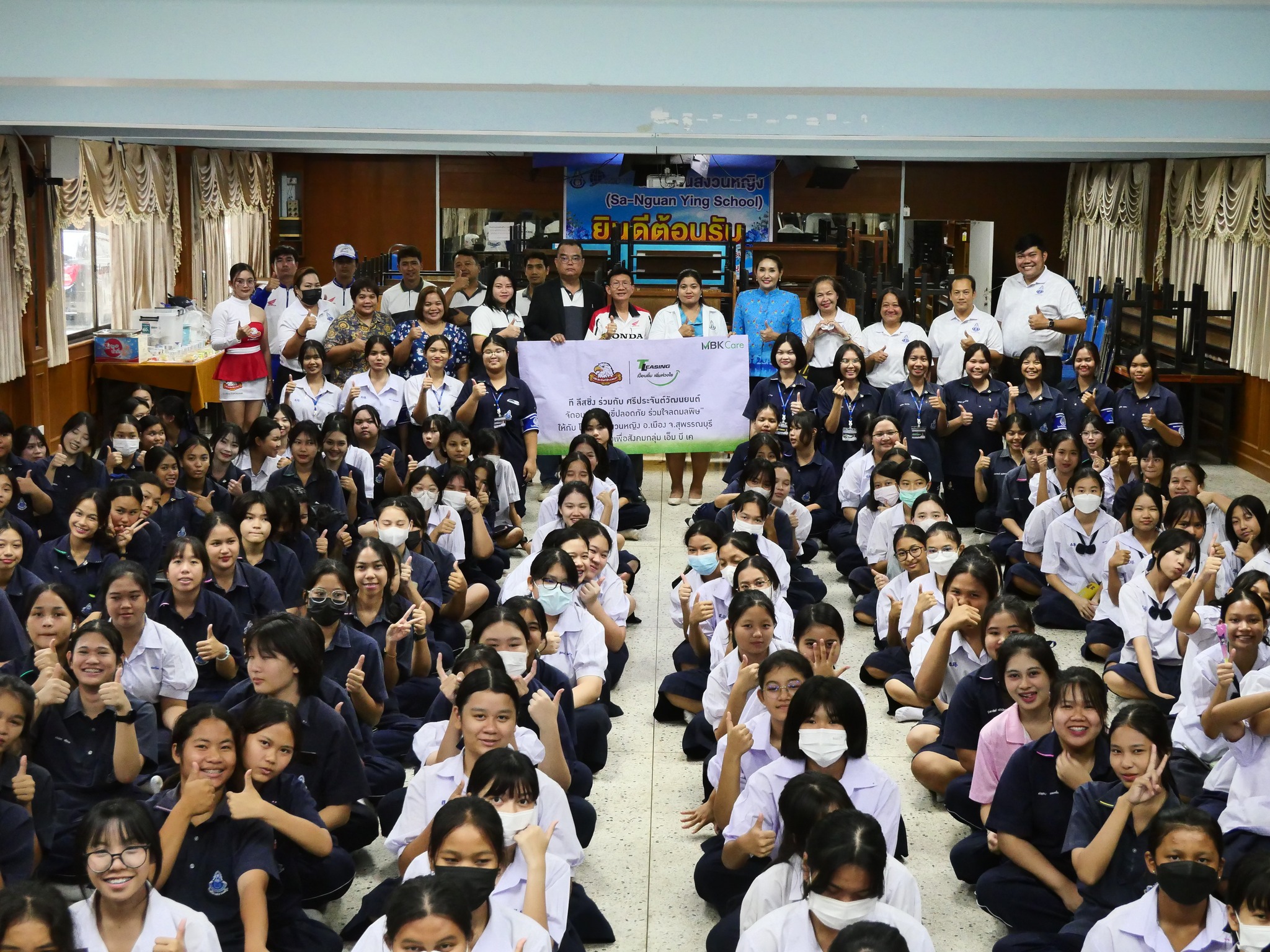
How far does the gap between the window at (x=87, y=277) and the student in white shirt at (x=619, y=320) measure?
5324 millimetres

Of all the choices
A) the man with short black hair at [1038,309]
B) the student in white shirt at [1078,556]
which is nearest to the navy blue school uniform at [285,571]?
the student in white shirt at [1078,556]

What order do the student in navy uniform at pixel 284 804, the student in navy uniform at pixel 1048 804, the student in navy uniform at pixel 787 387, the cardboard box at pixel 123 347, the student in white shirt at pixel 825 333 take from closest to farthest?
the student in navy uniform at pixel 284 804
the student in navy uniform at pixel 1048 804
the student in navy uniform at pixel 787 387
the student in white shirt at pixel 825 333
the cardboard box at pixel 123 347

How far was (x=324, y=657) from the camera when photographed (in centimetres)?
602

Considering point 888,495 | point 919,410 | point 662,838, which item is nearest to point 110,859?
point 662,838

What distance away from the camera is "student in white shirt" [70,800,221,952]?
12.7 ft

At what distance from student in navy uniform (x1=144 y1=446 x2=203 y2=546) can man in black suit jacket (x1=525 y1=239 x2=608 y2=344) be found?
13.0 feet

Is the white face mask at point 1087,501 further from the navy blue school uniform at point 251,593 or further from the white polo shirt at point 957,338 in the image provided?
the navy blue school uniform at point 251,593

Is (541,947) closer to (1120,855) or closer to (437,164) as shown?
(1120,855)

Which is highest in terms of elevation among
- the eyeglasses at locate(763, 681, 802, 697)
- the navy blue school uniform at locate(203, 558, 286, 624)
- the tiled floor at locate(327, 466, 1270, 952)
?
the eyeglasses at locate(763, 681, 802, 697)

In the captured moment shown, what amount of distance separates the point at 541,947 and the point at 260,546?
12.4 feet

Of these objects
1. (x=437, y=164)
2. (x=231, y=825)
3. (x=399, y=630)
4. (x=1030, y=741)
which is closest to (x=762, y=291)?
(x=399, y=630)

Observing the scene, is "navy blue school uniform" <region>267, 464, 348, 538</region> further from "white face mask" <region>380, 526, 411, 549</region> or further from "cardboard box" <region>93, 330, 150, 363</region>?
"cardboard box" <region>93, 330, 150, 363</region>

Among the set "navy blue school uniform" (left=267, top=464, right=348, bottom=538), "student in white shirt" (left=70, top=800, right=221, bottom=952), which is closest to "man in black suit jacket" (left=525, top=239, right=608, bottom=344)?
"navy blue school uniform" (left=267, top=464, right=348, bottom=538)

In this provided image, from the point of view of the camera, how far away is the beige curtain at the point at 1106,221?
1672cm
